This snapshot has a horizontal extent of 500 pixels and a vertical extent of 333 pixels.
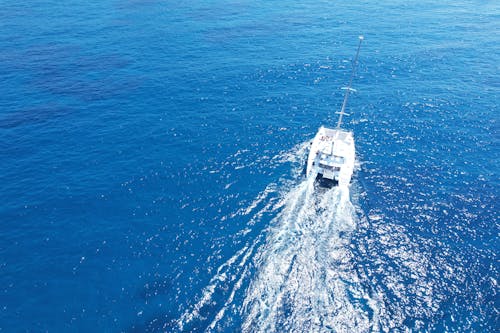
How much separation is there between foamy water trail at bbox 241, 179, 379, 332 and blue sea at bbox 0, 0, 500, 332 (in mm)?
279

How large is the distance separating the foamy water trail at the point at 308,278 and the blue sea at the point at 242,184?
0.92 feet

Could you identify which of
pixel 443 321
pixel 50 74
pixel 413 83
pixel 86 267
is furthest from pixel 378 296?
pixel 50 74

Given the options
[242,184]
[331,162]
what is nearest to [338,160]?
[331,162]

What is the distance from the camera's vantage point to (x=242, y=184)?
252ft

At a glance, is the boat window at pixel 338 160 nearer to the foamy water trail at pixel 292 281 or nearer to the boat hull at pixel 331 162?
the boat hull at pixel 331 162

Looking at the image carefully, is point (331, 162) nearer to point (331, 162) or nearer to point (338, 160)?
point (331, 162)

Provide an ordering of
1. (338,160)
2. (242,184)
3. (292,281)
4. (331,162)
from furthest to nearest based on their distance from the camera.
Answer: (242,184) < (338,160) < (331,162) < (292,281)

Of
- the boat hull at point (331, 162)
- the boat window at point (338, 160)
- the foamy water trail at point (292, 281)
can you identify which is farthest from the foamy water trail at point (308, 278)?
the boat window at point (338, 160)

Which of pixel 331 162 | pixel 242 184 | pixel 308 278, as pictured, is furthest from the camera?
pixel 242 184

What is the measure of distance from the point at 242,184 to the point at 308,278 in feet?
86.7

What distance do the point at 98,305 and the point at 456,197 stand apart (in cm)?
7080

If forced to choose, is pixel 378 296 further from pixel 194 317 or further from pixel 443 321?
pixel 194 317

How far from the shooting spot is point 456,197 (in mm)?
73938

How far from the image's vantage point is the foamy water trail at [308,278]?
52406mm
